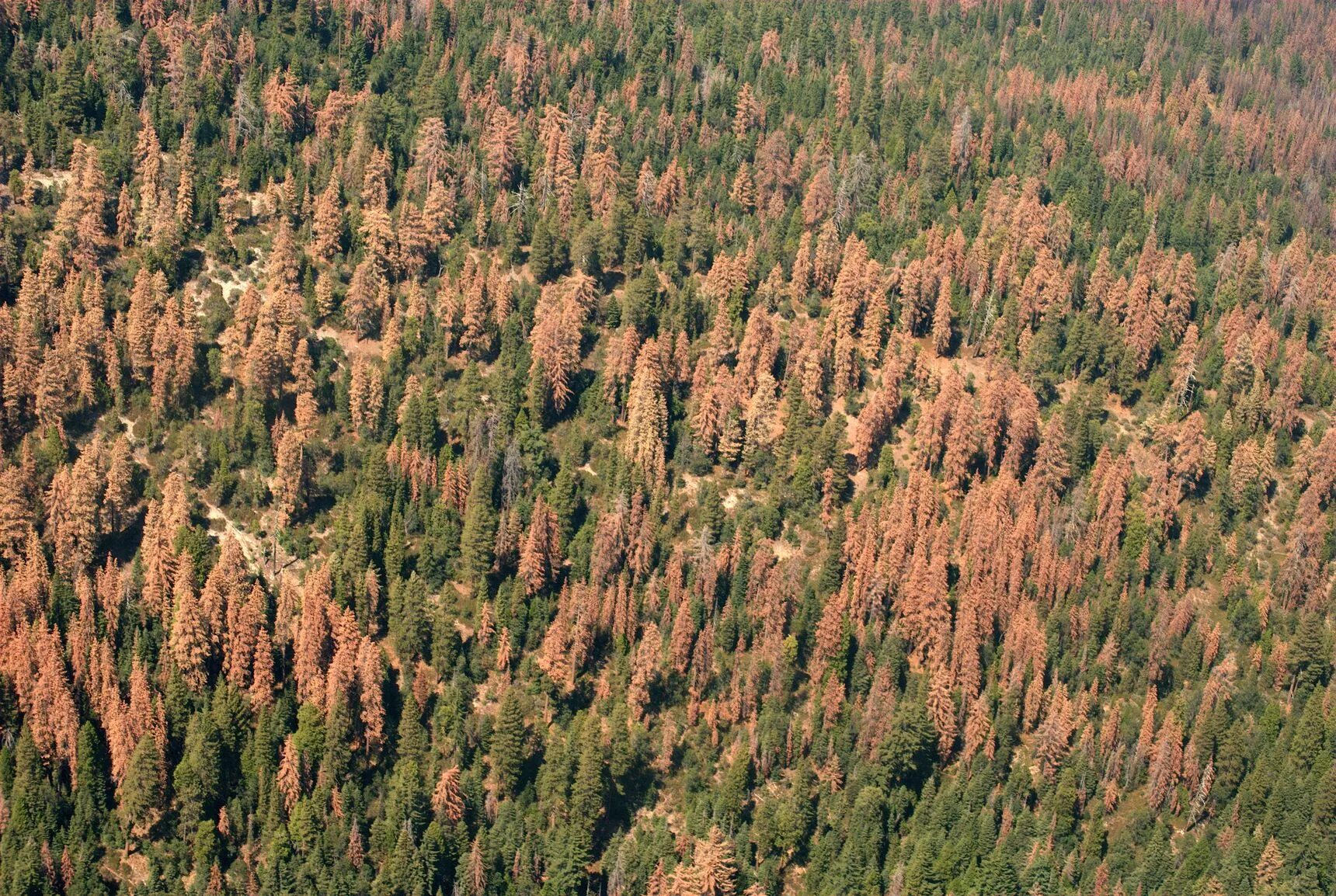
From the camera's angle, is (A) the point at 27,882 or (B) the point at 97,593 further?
(B) the point at 97,593

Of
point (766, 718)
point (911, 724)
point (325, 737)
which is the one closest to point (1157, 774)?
point (911, 724)

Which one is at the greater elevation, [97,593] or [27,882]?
[97,593]

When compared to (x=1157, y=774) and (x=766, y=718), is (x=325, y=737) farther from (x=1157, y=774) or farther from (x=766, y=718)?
(x=1157, y=774)

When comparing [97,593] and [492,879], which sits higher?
[97,593]

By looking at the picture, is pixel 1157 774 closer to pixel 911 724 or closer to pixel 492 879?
pixel 911 724

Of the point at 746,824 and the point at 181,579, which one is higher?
the point at 181,579

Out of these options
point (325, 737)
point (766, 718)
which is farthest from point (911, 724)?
point (325, 737)

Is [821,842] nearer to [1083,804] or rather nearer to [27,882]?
[1083,804]

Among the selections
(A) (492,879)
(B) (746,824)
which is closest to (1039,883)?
(B) (746,824)

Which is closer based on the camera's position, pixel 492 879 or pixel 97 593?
pixel 492 879
